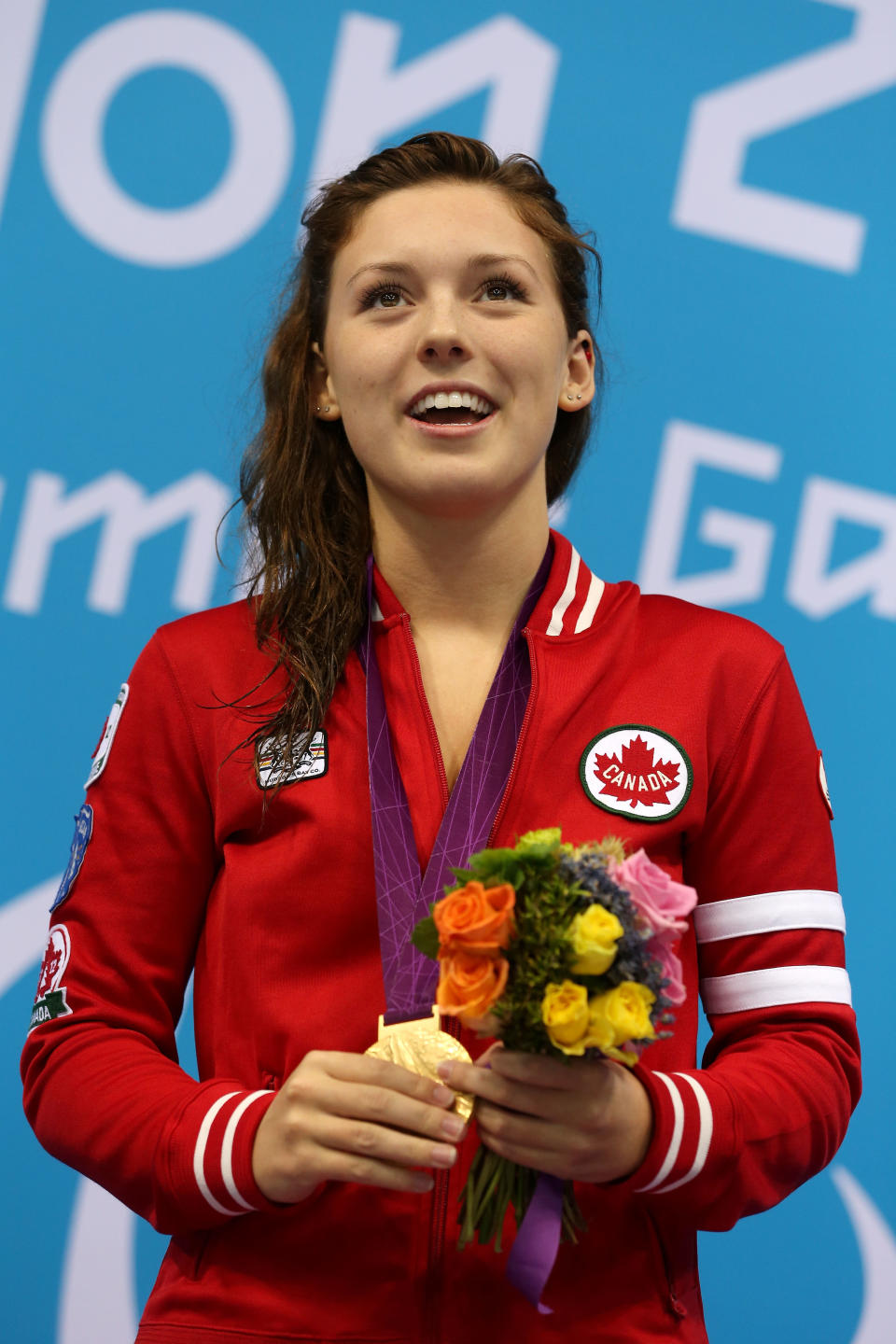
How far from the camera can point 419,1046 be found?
157cm

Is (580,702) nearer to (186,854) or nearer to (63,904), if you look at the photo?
(186,854)

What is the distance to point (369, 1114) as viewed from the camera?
145cm

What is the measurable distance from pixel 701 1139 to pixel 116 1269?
5.35 ft

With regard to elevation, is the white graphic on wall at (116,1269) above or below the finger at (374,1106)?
below

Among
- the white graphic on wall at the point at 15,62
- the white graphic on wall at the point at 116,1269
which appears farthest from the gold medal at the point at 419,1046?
A: the white graphic on wall at the point at 15,62

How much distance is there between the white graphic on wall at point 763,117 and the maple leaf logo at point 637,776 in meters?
1.53

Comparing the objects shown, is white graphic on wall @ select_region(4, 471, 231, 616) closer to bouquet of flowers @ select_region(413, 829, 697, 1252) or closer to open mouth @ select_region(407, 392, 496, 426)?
open mouth @ select_region(407, 392, 496, 426)

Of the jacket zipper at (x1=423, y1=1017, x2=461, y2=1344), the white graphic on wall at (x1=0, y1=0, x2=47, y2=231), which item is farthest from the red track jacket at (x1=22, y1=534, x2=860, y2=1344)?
the white graphic on wall at (x1=0, y1=0, x2=47, y2=231)

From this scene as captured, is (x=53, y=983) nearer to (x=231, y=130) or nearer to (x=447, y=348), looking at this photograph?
(x=447, y=348)

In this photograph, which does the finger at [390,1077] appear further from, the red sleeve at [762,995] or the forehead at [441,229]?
the forehead at [441,229]

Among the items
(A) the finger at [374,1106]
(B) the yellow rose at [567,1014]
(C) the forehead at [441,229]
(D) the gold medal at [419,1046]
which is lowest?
(A) the finger at [374,1106]

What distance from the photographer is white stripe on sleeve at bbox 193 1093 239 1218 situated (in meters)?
1.56

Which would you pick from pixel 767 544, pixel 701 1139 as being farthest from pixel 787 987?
pixel 767 544

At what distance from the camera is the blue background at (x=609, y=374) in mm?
2814
